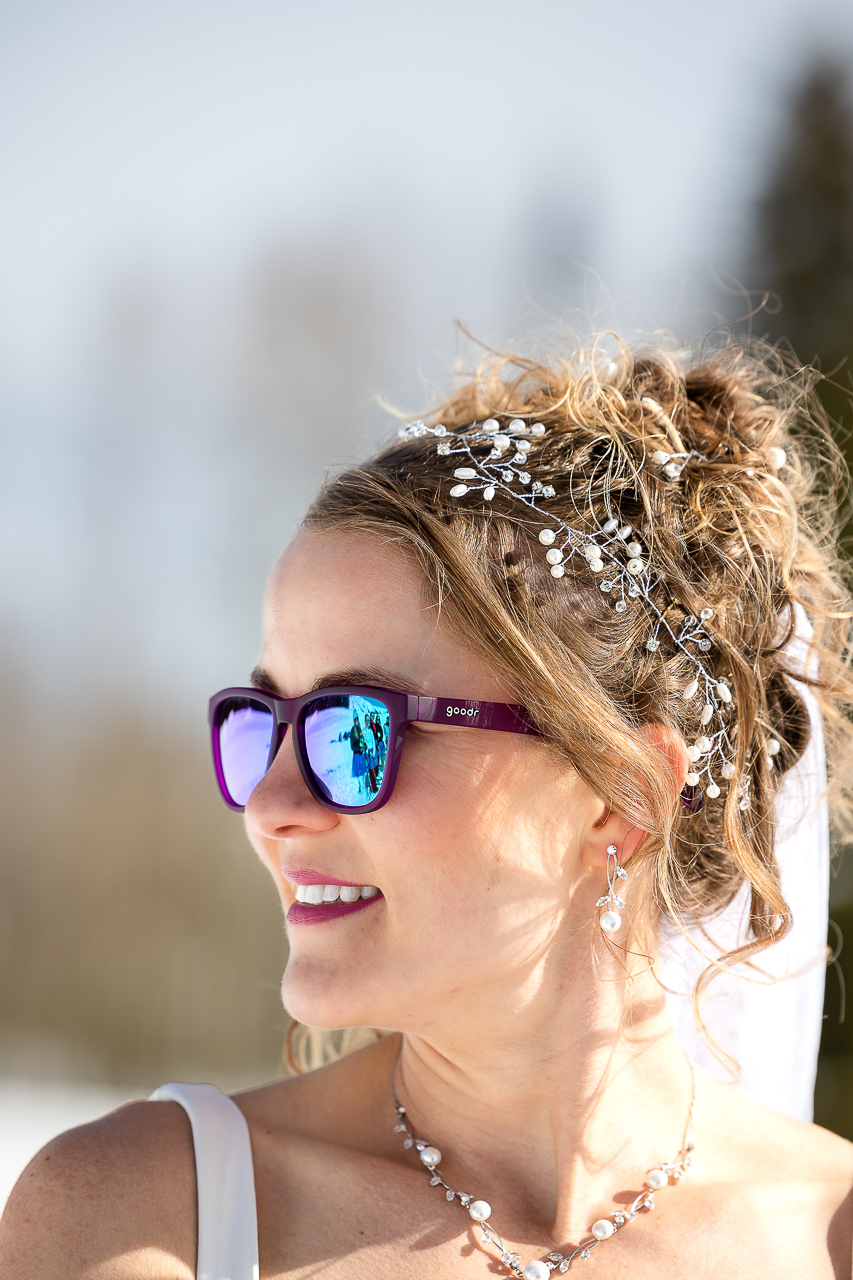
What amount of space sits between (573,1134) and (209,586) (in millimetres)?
5059

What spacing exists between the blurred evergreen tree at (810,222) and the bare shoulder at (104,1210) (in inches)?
245

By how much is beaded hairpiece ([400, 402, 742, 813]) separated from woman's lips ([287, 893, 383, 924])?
2.13 ft

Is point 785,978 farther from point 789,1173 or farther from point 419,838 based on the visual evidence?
point 419,838

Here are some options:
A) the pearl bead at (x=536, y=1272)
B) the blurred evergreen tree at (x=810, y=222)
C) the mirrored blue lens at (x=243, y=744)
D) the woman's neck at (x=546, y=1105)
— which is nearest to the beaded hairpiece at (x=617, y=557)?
the woman's neck at (x=546, y=1105)

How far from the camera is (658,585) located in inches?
71.5

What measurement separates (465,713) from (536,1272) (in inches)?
37.0

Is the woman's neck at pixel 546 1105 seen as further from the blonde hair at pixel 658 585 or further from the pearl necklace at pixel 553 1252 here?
the blonde hair at pixel 658 585

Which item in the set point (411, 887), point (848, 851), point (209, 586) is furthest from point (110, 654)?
point (411, 887)

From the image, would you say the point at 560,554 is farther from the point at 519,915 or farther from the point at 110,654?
the point at 110,654

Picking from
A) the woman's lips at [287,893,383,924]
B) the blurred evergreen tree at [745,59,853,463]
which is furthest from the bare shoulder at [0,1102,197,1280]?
the blurred evergreen tree at [745,59,853,463]

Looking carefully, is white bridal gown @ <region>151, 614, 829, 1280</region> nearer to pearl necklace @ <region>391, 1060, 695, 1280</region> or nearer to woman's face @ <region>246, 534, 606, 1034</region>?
pearl necklace @ <region>391, 1060, 695, 1280</region>

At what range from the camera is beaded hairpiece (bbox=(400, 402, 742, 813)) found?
Result: 177 cm

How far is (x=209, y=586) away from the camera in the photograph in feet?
20.8

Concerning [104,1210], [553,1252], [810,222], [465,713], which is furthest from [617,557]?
[810,222]
